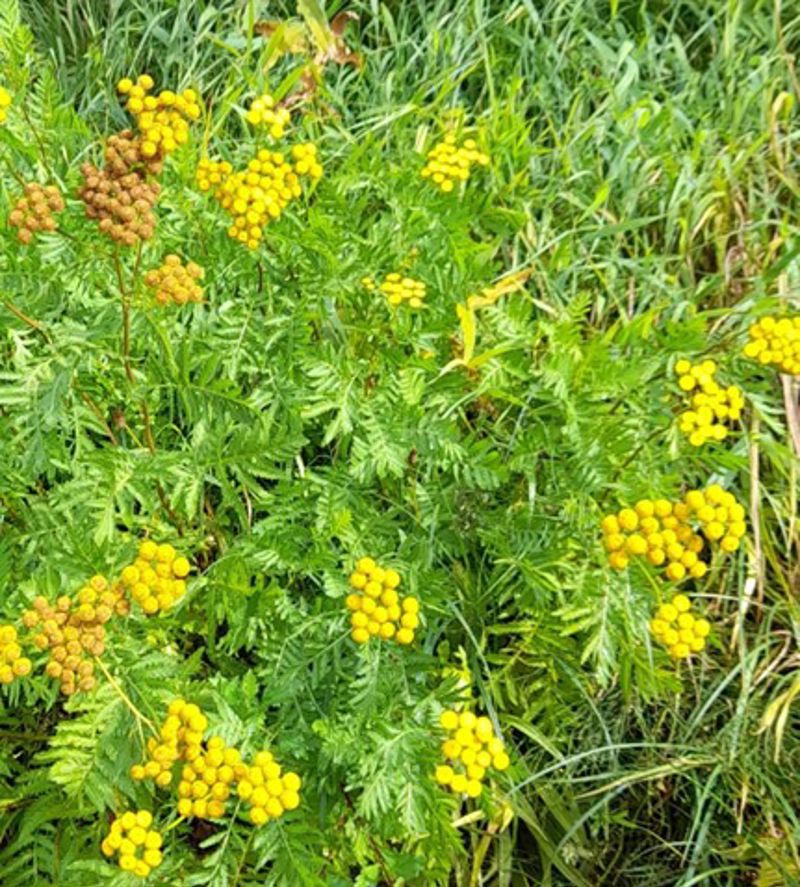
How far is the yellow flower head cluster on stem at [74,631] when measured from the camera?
1.57 meters

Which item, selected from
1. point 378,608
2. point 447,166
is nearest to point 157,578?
point 378,608

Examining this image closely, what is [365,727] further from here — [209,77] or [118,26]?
[118,26]

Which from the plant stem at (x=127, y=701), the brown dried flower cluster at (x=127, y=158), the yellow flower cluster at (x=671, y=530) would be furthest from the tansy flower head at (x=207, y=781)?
the brown dried flower cluster at (x=127, y=158)

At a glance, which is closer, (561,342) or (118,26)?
(561,342)

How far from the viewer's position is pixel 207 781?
156 centimetres

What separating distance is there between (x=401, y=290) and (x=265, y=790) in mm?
1101

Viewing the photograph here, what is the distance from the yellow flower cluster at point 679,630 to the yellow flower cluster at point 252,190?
1.03 m

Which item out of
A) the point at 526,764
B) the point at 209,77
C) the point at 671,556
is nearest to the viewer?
the point at 671,556

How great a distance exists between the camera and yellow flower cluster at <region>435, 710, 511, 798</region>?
1.67m

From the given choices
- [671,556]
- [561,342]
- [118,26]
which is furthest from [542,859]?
[118,26]

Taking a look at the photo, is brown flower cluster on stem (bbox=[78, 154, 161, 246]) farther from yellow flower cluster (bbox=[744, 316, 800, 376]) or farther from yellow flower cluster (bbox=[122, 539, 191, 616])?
yellow flower cluster (bbox=[744, 316, 800, 376])

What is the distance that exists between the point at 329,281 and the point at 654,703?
1270 mm

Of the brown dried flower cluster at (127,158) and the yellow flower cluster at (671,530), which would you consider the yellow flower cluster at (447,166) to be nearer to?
the brown dried flower cluster at (127,158)

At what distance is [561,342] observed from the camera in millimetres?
2357
